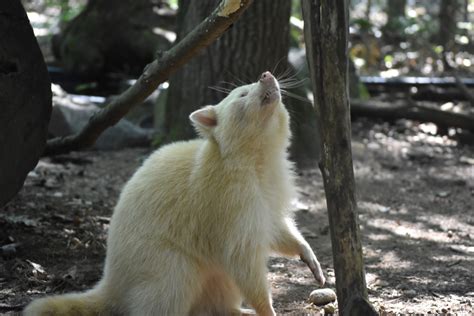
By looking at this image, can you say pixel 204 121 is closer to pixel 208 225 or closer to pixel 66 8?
pixel 208 225

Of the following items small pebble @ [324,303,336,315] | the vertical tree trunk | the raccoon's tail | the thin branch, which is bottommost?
small pebble @ [324,303,336,315]

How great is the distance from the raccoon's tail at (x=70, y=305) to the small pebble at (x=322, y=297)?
1.22 metres

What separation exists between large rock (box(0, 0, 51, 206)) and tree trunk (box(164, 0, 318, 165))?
2.49 m

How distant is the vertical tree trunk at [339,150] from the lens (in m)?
3.39

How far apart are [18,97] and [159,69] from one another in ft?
2.98

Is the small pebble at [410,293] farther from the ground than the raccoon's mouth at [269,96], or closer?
closer

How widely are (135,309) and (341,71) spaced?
1.67m

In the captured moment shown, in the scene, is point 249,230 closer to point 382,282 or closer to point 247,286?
point 247,286

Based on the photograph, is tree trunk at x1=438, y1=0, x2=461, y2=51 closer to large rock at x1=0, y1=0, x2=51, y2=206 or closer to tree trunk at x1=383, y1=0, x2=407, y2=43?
tree trunk at x1=383, y1=0, x2=407, y2=43

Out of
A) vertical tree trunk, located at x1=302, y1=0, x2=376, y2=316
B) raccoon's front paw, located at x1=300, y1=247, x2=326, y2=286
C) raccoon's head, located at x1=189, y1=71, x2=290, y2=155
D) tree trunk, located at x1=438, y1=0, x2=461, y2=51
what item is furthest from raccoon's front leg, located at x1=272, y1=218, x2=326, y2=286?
tree trunk, located at x1=438, y1=0, x2=461, y2=51

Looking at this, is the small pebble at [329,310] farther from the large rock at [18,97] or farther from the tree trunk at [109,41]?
the tree trunk at [109,41]

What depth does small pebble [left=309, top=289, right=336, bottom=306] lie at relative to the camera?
4.22 metres

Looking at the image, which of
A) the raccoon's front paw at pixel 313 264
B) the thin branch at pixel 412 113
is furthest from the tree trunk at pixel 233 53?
the raccoon's front paw at pixel 313 264

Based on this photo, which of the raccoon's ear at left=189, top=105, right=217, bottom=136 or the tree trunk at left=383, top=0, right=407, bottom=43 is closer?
the raccoon's ear at left=189, top=105, right=217, bottom=136
